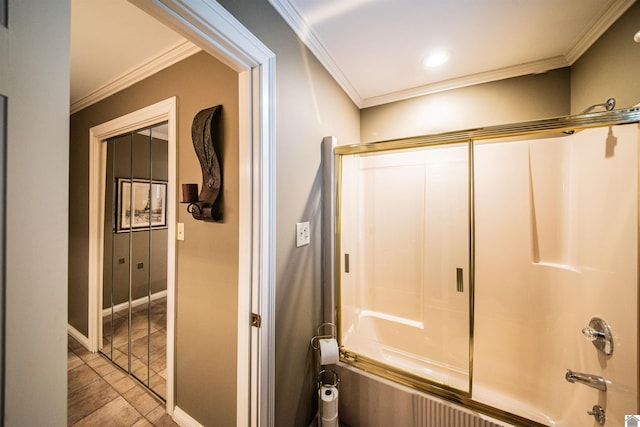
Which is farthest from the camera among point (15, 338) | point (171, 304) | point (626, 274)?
point (171, 304)

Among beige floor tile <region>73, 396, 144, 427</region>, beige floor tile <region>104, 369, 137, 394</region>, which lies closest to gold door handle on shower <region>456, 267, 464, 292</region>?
beige floor tile <region>73, 396, 144, 427</region>

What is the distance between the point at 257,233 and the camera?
99cm

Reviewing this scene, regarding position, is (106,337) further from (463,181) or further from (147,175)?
(463,181)

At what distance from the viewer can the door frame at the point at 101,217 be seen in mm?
1468

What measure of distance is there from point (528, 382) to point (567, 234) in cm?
106

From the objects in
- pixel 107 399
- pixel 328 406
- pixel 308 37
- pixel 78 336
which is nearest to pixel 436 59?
pixel 308 37

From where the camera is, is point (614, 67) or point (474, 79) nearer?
point (614, 67)

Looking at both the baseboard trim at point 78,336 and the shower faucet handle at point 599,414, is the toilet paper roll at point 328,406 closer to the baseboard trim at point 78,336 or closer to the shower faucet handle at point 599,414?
the shower faucet handle at point 599,414

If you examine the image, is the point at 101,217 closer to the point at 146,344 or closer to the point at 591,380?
the point at 146,344

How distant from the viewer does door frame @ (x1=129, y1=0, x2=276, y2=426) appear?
0.98 meters

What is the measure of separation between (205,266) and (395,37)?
1.79 meters

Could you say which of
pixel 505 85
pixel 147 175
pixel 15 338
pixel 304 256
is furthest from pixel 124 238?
pixel 505 85

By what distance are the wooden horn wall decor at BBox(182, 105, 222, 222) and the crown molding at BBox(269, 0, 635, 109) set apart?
617mm

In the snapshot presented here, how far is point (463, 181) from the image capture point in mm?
1647
